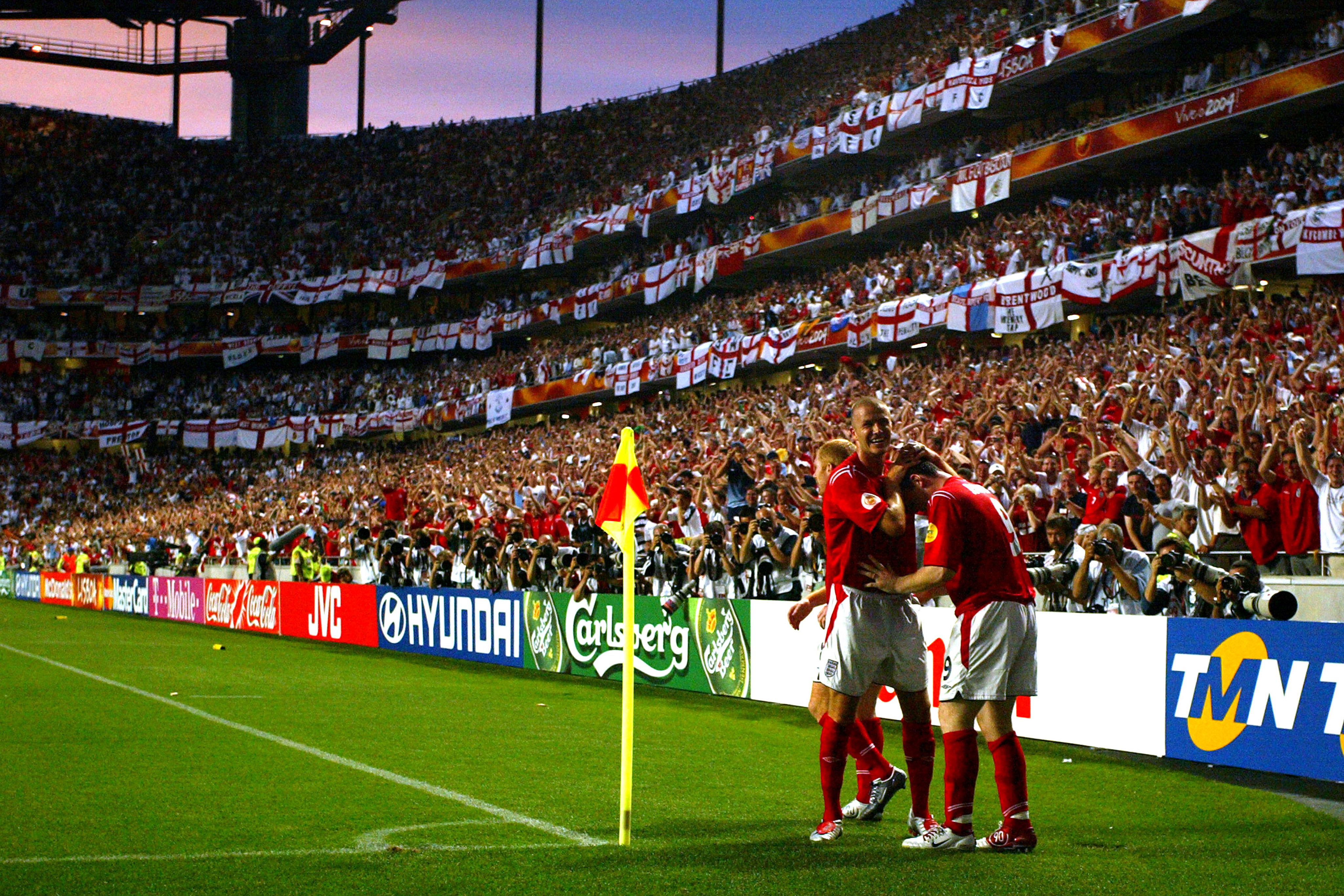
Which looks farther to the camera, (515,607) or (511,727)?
(515,607)

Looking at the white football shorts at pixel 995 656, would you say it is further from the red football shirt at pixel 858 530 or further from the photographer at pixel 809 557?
the photographer at pixel 809 557

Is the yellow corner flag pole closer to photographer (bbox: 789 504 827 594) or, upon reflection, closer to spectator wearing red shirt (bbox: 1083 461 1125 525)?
photographer (bbox: 789 504 827 594)

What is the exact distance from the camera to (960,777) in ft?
21.5

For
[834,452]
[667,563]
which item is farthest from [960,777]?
[667,563]

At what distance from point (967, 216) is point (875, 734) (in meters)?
31.7

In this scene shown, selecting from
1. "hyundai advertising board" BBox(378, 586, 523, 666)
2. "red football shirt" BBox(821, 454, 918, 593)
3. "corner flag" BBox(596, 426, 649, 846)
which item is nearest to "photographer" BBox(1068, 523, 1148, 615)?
"red football shirt" BBox(821, 454, 918, 593)

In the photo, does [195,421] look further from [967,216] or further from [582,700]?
[582,700]

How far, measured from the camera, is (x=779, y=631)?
1408 cm

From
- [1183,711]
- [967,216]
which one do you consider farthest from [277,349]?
[1183,711]

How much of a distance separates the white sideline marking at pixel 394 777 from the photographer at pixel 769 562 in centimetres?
568

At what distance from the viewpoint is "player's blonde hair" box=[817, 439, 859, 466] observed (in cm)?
717

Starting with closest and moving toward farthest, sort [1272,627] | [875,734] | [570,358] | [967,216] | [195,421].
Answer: [875,734] < [1272,627] < [967,216] < [570,358] < [195,421]

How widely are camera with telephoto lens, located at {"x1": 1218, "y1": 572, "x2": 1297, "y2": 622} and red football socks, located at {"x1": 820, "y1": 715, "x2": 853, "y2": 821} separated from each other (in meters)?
3.84

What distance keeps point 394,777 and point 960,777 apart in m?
4.11
